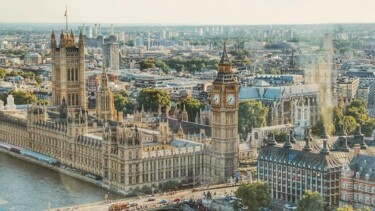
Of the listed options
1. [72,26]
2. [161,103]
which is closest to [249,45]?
[161,103]

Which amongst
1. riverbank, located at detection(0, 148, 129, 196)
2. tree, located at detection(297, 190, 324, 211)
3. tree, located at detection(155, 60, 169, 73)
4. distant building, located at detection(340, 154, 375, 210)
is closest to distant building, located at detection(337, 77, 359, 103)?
riverbank, located at detection(0, 148, 129, 196)

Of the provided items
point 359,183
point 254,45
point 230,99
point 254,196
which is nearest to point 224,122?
point 230,99

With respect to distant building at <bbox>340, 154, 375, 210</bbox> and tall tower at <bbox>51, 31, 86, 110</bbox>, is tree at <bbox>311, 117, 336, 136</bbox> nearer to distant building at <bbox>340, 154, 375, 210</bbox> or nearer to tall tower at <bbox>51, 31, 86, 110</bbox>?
distant building at <bbox>340, 154, 375, 210</bbox>

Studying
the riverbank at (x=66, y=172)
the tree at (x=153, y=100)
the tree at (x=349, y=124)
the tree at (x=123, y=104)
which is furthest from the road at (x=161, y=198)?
the tree at (x=123, y=104)

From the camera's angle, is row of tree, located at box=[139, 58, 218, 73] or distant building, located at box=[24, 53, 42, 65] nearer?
row of tree, located at box=[139, 58, 218, 73]

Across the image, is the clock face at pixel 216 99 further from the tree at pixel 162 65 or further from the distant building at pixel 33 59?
the distant building at pixel 33 59

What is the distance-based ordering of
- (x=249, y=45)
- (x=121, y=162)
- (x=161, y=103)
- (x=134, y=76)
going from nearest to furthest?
(x=121, y=162) → (x=161, y=103) → (x=134, y=76) → (x=249, y=45)

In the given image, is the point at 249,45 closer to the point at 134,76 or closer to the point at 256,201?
the point at 134,76

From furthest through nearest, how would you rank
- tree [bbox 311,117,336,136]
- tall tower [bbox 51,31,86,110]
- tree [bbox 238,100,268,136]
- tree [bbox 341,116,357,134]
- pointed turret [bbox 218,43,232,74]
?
tall tower [bbox 51,31,86,110]
tree [bbox 238,100,268,136]
tree [bbox 341,116,357,134]
tree [bbox 311,117,336,136]
pointed turret [bbox 218,43,232,74]
